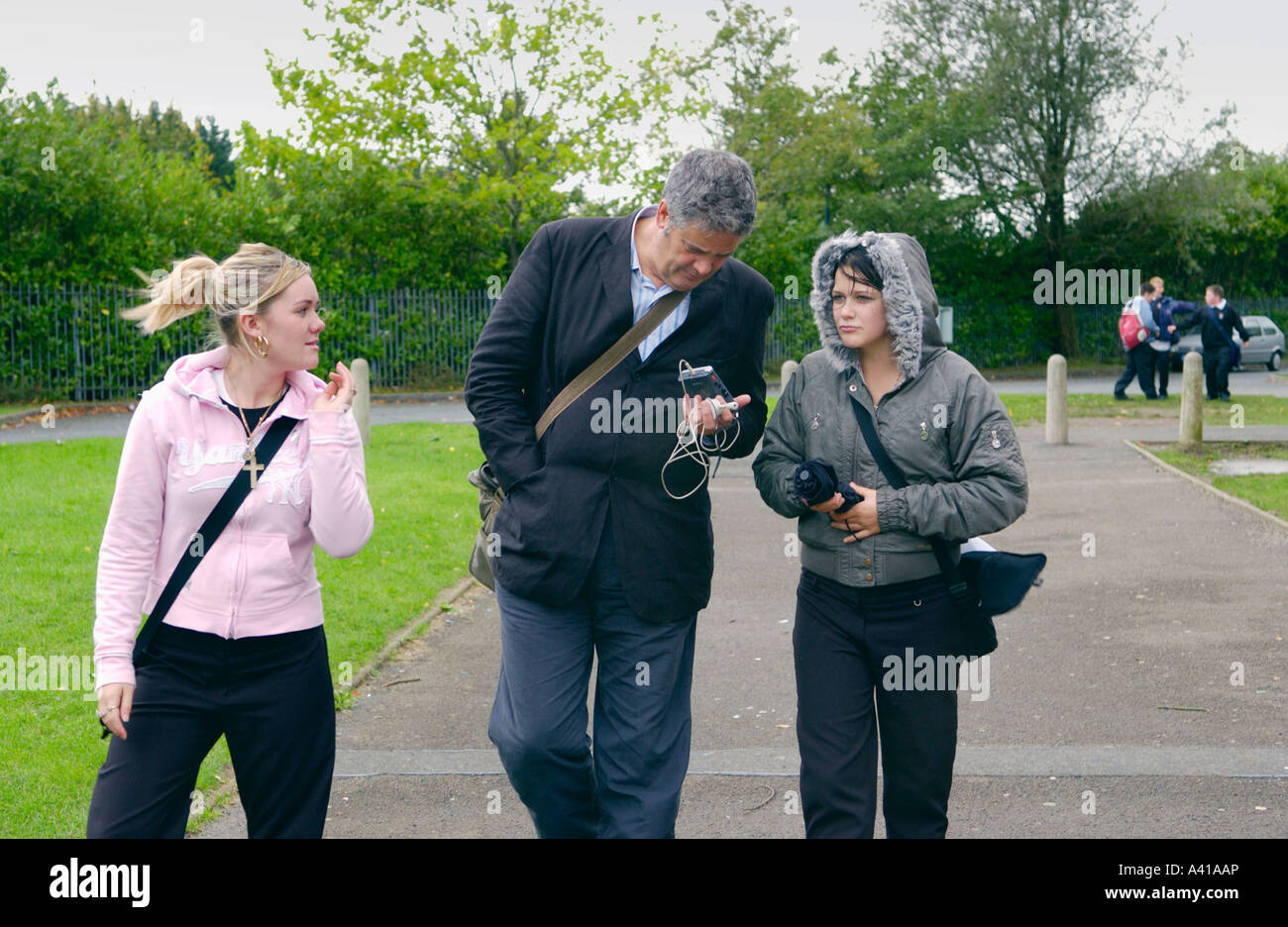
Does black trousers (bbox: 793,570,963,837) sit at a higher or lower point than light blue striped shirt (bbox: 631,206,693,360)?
lower

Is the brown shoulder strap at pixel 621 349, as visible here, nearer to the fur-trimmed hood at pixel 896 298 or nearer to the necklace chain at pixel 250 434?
the fur-trimmed hood at pixel 896 298

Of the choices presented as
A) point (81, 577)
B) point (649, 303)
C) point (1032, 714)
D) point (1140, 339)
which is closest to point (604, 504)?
point (649, 303)

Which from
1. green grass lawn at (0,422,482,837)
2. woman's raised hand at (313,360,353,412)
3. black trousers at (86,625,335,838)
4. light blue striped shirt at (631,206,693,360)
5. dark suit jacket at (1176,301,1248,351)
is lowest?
green grass lawn at (0,422,482,837)

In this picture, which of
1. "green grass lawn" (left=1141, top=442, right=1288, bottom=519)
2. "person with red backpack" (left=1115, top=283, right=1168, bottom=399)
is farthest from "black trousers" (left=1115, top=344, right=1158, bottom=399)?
Answer: "green grass lawn" (left=1141, top=442, right=1288, bottom=519)

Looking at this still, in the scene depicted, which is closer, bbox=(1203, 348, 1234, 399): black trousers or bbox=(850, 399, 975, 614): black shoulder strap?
bbox=(850, 399, 975, 614): black shoulder strap

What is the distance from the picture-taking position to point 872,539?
371 centimetres

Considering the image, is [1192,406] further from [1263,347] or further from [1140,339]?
[1263,347]

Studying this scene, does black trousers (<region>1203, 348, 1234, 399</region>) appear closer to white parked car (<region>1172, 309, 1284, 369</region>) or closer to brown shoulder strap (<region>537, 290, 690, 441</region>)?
white parked car (<region>1172, 309, 1284, 369</region>)

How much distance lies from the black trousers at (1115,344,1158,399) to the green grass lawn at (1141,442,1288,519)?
6091mm

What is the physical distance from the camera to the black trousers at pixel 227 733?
3.07 m

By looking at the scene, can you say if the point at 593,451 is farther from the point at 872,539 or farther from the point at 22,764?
the point at 22,764

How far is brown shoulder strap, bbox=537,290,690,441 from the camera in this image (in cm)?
364

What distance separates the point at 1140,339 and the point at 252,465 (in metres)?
20.5

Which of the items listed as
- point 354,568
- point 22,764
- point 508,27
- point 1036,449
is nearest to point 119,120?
point 508,27
